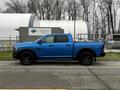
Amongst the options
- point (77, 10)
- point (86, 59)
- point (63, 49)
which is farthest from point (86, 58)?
point (77, 10)

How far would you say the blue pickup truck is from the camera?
17.0 metres

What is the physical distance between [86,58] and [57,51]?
1841 millimetres

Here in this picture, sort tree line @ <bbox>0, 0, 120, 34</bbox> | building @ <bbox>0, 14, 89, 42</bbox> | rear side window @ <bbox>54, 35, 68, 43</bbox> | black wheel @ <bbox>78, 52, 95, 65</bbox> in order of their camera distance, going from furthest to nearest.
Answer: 1. tree line @ <bbox>0, 0, 120, 34</bbox>
2. building @ <bbox>0, 14, 89, 42</bbox>
3. rear side window @ <bbox>54, 35, 68, 43</bbox>
4. black wheel @ <bbox>78, 52, 95, 65</bbox>

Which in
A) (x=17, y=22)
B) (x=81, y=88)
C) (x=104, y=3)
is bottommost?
(x=81, y=88)

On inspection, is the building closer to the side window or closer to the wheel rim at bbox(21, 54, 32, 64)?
the side window

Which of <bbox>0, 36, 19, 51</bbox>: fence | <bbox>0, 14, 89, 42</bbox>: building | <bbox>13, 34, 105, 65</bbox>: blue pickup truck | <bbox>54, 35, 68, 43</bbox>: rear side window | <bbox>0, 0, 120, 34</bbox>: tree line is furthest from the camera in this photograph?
<bbox>0, 0, 120, 34</bbox>: tree line

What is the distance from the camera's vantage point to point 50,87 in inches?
355

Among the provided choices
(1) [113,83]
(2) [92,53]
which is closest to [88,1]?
(2) [92,53]

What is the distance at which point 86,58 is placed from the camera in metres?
17.2

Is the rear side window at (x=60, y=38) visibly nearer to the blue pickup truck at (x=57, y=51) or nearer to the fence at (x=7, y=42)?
the blue pickup truck at (x=57, y=51)

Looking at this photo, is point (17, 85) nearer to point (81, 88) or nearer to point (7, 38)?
point (81, 88)

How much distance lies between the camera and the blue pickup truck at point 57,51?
17.0 m

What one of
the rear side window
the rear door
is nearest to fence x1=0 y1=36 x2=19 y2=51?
the rear side window

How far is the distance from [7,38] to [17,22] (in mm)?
2498
